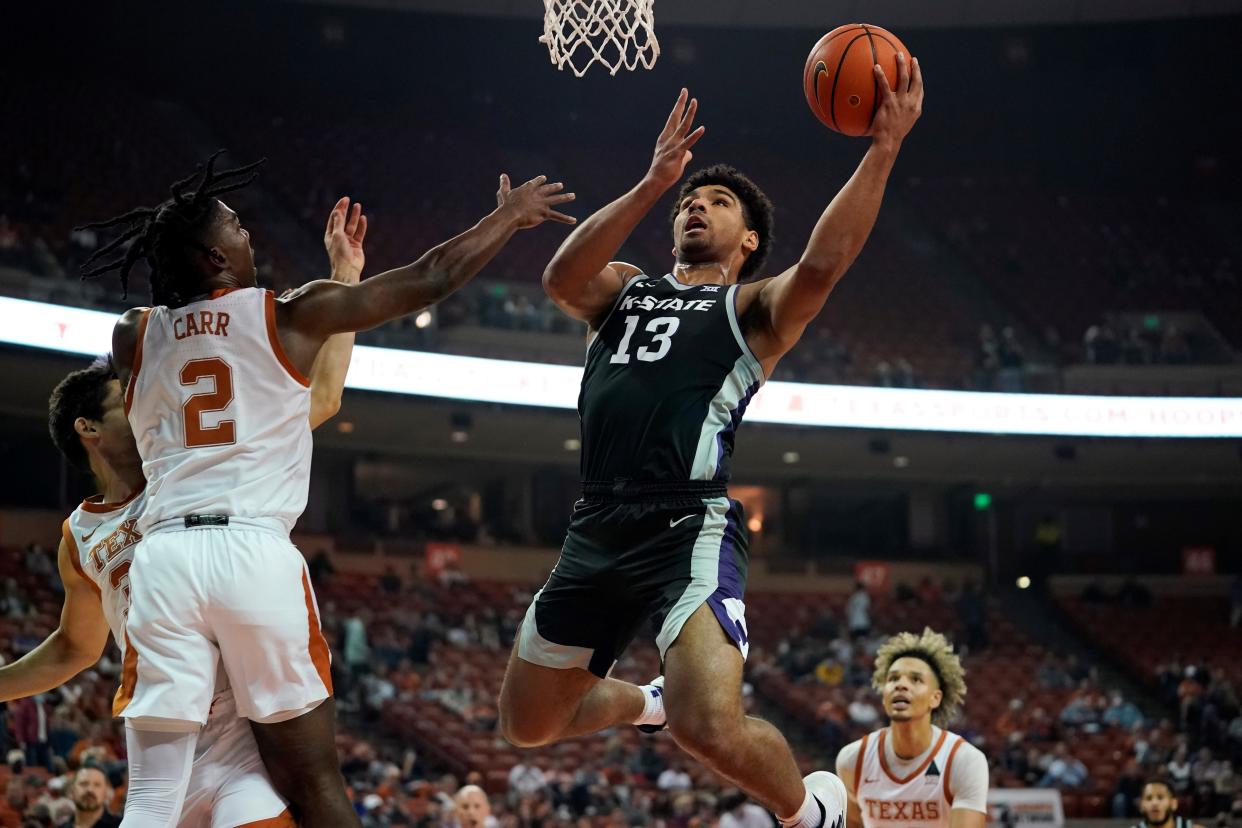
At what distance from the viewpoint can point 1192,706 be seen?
2078 centimetres

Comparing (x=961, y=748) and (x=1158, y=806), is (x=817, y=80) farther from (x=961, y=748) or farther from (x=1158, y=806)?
(x=1158, y=806)

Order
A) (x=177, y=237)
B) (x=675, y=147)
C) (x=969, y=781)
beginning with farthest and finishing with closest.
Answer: (x=969, y=781)
(x=675, y=147)
(x=177, y=237)

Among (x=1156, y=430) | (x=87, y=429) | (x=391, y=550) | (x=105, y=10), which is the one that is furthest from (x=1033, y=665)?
(x=87, y=429)

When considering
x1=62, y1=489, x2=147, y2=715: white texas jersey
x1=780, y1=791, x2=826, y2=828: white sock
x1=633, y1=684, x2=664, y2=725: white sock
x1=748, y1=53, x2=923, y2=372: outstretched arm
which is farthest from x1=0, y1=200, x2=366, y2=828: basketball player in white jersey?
x1=780, y1=791, x2=826, y2=828: white sock

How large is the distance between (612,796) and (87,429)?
36.0 feet

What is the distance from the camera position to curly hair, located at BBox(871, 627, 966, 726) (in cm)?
690

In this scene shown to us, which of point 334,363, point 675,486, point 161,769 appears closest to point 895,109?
point 675,486

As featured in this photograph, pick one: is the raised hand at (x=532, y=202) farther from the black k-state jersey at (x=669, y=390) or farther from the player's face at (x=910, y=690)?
the player's face at (x=910, y=690)

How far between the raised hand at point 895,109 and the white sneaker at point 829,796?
6.77ft

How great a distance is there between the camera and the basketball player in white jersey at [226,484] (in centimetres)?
373

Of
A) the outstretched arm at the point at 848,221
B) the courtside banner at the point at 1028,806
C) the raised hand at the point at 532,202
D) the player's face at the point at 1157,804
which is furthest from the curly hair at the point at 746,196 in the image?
the courtside banner at the point at 1028,806

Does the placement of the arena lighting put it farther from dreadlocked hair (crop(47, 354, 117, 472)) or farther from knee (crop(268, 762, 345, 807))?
knee (crop(268, 762, 345, 807))

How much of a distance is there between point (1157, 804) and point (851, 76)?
4.95m

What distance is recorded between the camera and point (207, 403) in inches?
155
